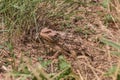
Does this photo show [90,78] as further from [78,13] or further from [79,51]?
[78,13]

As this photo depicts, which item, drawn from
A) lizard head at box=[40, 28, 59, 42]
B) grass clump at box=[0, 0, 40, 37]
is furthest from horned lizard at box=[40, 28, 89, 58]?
grass clump at box=[0, 0, 40, 37]

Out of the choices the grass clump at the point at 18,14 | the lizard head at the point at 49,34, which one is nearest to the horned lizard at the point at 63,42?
the lizard head at the point at 49,34

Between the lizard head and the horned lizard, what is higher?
the lizard head

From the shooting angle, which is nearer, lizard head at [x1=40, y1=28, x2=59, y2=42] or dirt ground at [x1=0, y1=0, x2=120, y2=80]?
dirt ground at [x1=0, y1=0, x2=120, y2=80]

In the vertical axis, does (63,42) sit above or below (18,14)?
below

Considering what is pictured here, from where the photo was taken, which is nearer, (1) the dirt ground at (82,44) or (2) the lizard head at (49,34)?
(1) the dirt ground at (82,44)

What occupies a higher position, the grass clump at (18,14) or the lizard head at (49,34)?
the grass clump at (18,14)

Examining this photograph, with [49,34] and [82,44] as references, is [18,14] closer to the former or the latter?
[49,34]

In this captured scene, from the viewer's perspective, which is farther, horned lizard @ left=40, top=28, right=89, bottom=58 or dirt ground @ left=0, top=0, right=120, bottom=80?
horned lizard @ left=40, top=28, right=89, bottom=58

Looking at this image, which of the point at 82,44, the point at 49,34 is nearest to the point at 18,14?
the point at 49,34

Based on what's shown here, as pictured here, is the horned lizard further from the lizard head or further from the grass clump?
the grass clump

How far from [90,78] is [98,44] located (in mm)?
381

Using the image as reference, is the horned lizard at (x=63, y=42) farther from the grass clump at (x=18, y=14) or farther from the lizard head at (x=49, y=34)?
the grass clump at (x=18, y=14)

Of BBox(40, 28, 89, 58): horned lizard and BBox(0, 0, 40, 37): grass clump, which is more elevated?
BBox(0, 0, 40, 37): grass clump
